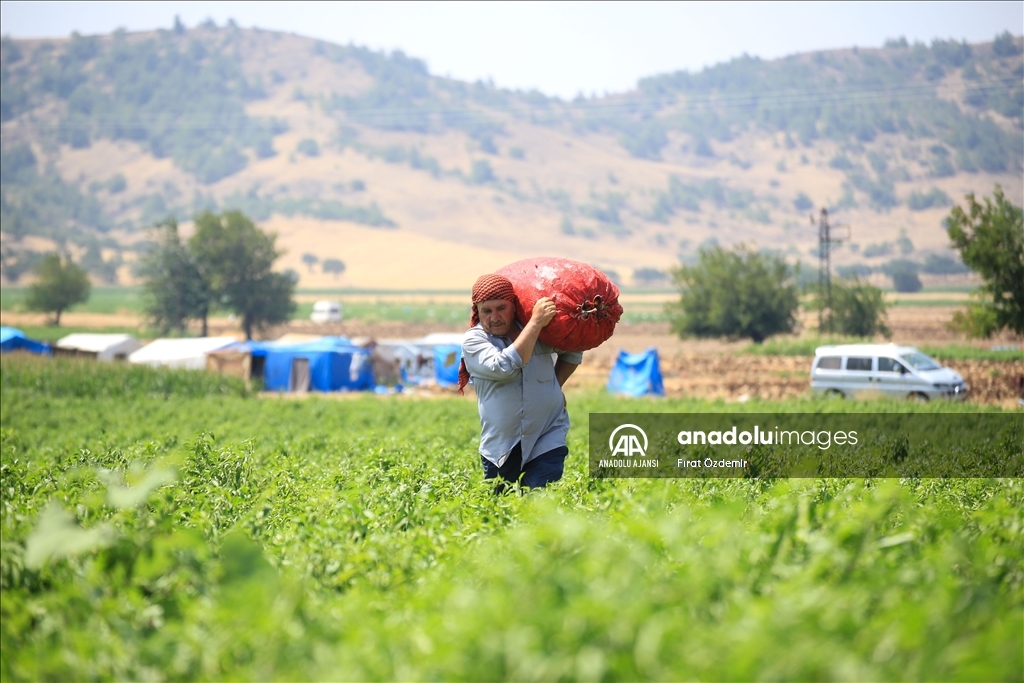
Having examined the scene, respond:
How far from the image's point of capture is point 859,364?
28.4m

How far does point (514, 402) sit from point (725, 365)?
1611 inches

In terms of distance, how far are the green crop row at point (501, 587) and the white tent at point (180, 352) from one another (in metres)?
35.9

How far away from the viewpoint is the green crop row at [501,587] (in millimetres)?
2605

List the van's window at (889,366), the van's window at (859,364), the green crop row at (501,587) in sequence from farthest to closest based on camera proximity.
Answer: the van's window at (859,364), the van's window at (889,366), the green crop row at (501,587)

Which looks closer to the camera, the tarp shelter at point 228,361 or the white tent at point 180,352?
the tarp shelter at point 228,361

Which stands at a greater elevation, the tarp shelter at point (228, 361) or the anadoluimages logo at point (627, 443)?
the anadoluimages logo at point (627, 443)

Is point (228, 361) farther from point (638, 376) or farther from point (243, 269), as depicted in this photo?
point (243, 269)

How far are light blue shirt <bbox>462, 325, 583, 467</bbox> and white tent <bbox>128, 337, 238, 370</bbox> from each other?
34982mm

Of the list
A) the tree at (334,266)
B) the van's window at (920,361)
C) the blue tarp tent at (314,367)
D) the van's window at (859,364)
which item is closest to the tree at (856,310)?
the blue tarp tent at (314,367)

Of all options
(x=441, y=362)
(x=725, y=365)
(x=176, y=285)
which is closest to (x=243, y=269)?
(x=176, y=285)

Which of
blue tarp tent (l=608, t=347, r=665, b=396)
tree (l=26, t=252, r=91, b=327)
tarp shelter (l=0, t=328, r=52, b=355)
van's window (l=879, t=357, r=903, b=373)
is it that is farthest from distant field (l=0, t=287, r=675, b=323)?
van's window (l=879, t=357, r=903, b=373)

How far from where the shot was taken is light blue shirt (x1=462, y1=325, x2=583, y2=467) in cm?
622

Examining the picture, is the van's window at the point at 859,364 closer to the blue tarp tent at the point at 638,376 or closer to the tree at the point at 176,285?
the blue tarp tent at the point at 638,376

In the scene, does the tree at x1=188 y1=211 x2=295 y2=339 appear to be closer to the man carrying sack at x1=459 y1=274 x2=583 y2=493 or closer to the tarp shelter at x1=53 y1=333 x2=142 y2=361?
the tarp shelter at x1=53 y1=333 x2=142 y2=361
